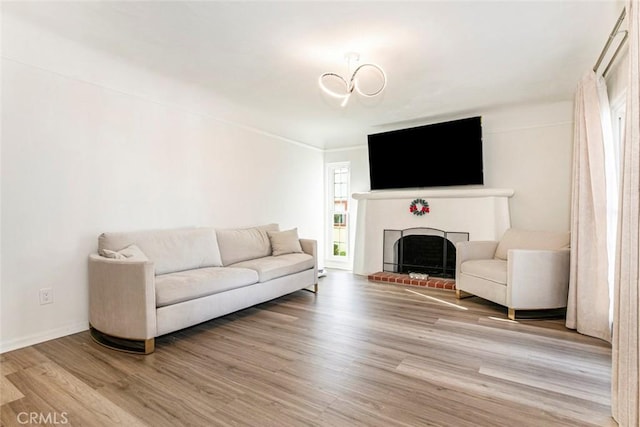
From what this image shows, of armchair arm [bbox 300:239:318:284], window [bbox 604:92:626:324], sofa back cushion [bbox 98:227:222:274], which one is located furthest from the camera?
armchair arm [bbox 300:239:318:284]

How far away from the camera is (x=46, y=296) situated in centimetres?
275

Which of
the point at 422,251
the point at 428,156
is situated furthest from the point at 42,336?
the point at 428,156

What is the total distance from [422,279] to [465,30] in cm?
326

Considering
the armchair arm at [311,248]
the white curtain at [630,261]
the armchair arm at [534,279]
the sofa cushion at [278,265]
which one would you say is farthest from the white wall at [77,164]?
the white curtain at [630,261]

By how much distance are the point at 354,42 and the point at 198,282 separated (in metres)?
2.42

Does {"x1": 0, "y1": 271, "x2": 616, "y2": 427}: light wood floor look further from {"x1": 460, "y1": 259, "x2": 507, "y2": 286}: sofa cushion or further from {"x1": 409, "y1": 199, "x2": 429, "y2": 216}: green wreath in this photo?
{"x1": 409, "y1": 199, "x2": 429, "y2": 216}: green wreath

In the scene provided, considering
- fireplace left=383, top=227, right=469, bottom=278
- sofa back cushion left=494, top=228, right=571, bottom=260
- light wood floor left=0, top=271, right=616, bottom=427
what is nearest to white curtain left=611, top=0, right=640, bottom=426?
light wood floor left=0, top=271, right=616, bottom=427

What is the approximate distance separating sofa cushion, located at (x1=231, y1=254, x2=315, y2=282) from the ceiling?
199 cm

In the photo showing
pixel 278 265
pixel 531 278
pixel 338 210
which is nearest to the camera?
pixel 531 278

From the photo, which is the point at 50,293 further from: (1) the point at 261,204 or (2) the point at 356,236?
(2) the point at 356,236

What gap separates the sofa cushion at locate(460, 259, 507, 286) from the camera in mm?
3455

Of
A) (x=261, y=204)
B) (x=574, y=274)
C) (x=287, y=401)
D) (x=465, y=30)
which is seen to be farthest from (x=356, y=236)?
(x=287, y=401)

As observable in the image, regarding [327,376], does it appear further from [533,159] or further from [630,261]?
[533,159]

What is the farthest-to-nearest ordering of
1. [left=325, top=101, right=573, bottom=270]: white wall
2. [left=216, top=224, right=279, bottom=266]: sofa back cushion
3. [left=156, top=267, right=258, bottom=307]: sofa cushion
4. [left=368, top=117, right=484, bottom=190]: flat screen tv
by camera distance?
[left=368, top=117, right=484, bottom=190]: flat screen tv
[left=325, top=101, right=573, bottom=270]: white wall
[left=216, top=224, right=279, bottom=266]: sofa back cushion
[left=156, top=267, right=258, bottom=307]: sofa cushion
